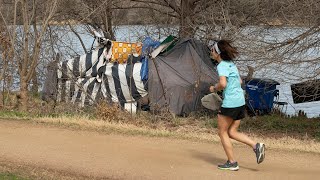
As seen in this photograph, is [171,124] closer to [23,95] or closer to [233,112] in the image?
[23,95]

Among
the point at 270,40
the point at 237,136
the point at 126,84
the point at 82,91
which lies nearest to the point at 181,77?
the point at 126,84

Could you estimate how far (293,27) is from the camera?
1459 centimetres

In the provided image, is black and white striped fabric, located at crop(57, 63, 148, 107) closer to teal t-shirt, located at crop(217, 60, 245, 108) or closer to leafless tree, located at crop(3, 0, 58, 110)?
leafless tree, located at crop(3, 0, 58, 110)

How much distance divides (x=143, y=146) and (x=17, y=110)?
19.5 feet

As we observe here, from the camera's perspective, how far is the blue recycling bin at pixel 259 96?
16859 mm

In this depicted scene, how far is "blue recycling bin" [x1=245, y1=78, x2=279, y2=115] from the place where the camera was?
55.3 feet

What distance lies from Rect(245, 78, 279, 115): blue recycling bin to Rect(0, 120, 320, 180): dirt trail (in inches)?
312

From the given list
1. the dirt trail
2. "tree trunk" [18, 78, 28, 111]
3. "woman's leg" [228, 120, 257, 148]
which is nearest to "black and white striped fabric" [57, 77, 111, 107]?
"tree trunk" [18, 78, 28, 111]

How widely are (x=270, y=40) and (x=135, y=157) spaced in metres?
8.04

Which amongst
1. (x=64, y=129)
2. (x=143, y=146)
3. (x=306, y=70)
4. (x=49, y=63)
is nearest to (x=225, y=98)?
(x=143, y=146)

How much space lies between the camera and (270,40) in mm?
15055

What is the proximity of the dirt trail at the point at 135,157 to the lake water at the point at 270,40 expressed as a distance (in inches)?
242

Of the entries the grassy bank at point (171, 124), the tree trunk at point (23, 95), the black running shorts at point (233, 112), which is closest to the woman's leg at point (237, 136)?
the black running shorts at point (233, 112)

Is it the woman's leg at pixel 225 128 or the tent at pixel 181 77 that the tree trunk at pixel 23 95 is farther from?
the woman's leg at pixel 225 128
